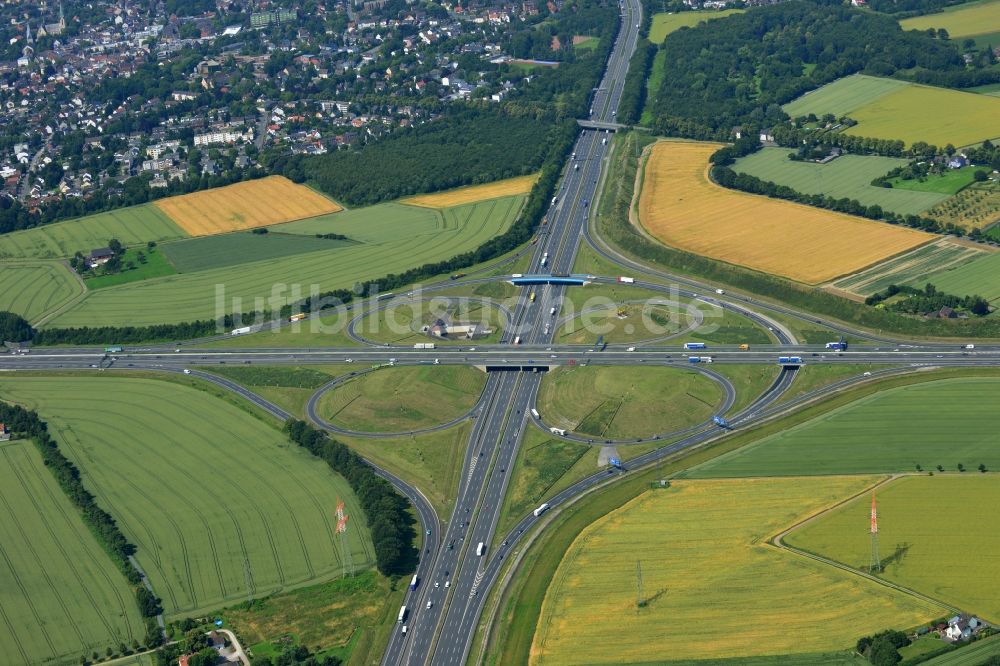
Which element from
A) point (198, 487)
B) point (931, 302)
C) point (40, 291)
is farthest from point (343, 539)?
point (40, 291)

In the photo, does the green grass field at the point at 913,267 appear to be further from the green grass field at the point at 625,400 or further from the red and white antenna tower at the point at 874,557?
the red and white antenna tower at the point at 874,557

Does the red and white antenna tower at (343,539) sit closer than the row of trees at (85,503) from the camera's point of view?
No

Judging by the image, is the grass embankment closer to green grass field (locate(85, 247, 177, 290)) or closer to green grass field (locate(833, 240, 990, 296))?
green grass field (locate(833, 240, 990, 296))

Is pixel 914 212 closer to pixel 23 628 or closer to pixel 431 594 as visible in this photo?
pixel 431 594

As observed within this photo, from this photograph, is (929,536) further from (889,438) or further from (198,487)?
(198,487)

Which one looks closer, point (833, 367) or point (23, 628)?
point (23, 628)

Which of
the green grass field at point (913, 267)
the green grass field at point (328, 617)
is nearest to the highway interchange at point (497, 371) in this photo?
the green grass field at point (328, 617)

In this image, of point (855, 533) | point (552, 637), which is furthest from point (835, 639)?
point (552, 637)
